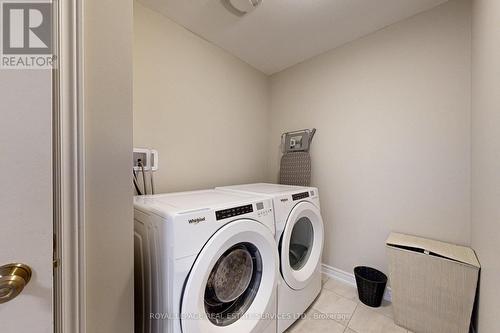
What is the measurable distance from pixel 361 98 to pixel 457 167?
0.85 meters

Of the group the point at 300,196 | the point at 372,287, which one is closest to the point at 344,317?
the point at 372,287

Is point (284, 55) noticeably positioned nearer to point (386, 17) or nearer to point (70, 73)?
point (386, 17)

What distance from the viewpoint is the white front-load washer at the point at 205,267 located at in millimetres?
790

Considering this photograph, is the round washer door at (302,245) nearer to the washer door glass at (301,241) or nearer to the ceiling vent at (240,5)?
the washer door glass at (301,241)

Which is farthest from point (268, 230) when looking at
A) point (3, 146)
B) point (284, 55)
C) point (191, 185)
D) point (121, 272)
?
point (284, 55)

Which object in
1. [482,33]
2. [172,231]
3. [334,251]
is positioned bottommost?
[334,251]

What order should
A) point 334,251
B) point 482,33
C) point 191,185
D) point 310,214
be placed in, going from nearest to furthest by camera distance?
point 482,33, point 310,214, point 191,185, point 334,251

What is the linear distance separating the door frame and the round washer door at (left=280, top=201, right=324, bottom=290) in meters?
0.98

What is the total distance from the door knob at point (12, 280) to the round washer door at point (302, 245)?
3.54ft

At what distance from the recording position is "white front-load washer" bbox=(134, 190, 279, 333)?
790 mm

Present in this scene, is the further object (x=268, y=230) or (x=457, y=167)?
(x=457, y=167)

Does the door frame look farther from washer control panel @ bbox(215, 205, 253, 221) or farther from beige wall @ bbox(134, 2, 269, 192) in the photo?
beige wall @ bbox(134, 2, 269, 192)

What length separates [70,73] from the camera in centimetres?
56
